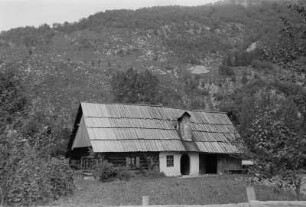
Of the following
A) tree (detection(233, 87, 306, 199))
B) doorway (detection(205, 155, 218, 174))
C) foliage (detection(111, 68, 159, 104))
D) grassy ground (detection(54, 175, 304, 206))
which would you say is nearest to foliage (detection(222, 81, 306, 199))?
tree (detection(233, 87, 306, 199))

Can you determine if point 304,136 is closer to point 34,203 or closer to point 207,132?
point 34,203

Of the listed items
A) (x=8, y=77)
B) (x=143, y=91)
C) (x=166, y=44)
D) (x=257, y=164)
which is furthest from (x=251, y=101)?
(x=166, y=44)

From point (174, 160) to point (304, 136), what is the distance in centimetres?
2660

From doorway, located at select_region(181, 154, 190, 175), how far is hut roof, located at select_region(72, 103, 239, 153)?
157 cm

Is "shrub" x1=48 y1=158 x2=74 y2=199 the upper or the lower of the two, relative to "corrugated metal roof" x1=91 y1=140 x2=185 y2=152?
A: lower

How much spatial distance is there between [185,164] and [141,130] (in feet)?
18.3

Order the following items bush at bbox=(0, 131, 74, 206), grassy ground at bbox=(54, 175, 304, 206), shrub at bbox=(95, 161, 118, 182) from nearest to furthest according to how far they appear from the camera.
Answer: bush at bbox=(0, 131, 74, 206)
grassy ground at bbox=(54, 175, 304, 206)
shrub at bbox=(95, 161, 118, 182)

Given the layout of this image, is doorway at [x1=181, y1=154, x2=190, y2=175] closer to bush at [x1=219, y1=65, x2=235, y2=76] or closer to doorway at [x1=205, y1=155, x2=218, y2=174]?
doorway at [x1=205, y1=155, x2=218, y2=174]

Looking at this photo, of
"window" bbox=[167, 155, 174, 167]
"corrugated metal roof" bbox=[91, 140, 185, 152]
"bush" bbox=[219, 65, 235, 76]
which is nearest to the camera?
"corrugated metal roof" bbox=[91, 140, 185, 152]

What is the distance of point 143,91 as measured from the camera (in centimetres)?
6234

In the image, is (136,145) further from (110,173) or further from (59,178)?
(59,178)

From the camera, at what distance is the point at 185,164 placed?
40312mm

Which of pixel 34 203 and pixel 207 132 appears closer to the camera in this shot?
pixel 34 203

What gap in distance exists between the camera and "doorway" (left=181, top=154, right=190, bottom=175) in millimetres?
39731
